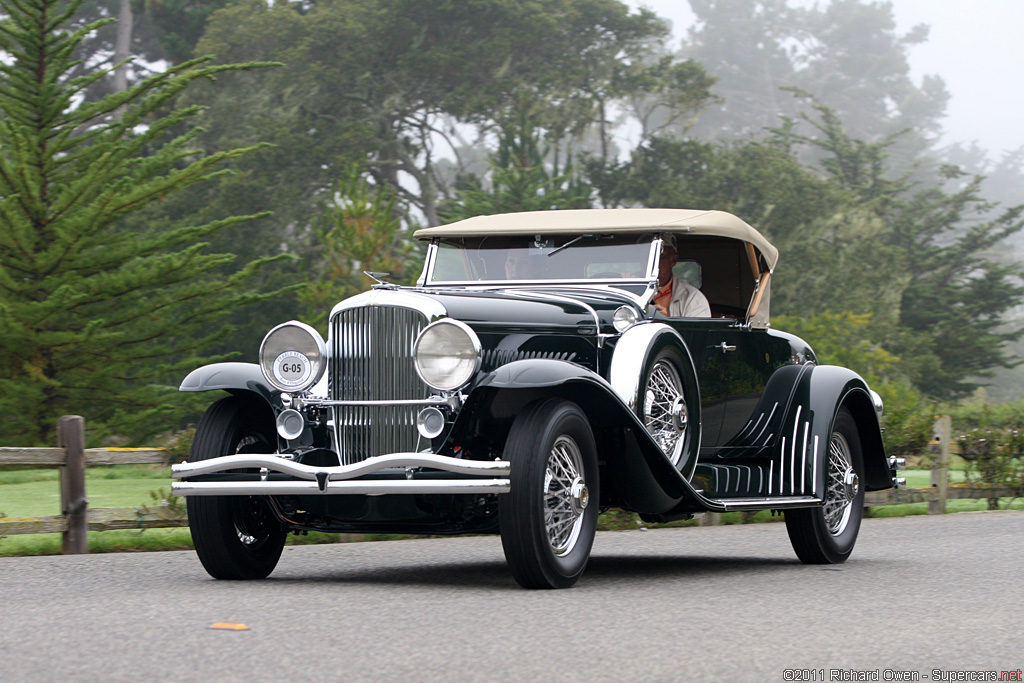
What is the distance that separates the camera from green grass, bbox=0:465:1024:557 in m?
9.54

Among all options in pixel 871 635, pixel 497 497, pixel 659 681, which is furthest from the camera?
pixel 497 497

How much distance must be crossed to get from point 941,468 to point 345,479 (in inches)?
395

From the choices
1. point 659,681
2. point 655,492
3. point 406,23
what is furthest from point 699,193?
point 659,681

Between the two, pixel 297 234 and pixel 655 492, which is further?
pixel 297 234

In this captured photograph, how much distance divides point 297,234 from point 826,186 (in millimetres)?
19307

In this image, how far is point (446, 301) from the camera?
6.90m

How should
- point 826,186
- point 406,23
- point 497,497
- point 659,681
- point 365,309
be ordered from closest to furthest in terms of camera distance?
point 659,681
point 497,497
point 365,309
point 406,23
point 826,186

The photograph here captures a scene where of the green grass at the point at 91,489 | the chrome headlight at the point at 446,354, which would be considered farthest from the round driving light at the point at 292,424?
the green grass at the point at 91,489

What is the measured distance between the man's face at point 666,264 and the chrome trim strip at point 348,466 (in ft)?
7.80

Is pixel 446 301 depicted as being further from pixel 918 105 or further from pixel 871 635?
pixel 918 105

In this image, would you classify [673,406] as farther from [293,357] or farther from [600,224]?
[293,357]

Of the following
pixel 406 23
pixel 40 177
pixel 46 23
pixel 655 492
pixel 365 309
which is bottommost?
pixel 655 492

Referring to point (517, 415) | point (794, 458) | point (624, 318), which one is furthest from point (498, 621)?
point (794, 458)

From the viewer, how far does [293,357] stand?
6.92 m
